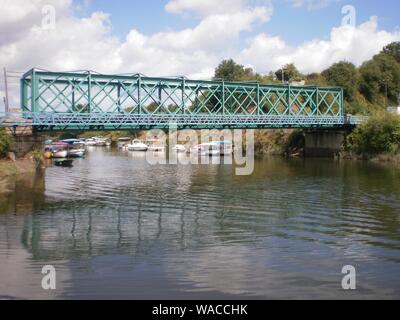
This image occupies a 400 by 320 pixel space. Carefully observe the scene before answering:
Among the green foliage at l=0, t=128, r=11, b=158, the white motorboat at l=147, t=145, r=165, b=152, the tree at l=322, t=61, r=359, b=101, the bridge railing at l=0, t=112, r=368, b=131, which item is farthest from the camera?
the white motorboat at l=147, t=145, r=165, b=152

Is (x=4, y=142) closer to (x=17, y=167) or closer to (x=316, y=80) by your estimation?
(x=17, y=167)

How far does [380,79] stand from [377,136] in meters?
48.6

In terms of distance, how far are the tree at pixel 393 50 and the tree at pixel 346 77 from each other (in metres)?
23.0

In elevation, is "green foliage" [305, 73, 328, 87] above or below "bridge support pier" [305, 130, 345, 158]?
above

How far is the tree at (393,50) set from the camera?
466ft

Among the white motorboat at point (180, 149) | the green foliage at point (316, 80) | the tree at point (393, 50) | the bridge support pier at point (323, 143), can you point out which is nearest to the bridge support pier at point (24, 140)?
the bridge support pier at point (323, 143)

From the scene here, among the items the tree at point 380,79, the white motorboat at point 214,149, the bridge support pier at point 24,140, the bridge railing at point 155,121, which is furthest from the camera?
the tree at point 380,79

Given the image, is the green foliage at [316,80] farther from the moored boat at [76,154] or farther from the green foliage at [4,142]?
the green foliage at [4,142]

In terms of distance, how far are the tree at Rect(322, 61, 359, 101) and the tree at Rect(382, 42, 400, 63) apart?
22957 mm

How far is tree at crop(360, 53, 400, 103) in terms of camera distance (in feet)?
407

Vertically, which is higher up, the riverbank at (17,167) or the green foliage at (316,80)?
the green foliage at (316,80)

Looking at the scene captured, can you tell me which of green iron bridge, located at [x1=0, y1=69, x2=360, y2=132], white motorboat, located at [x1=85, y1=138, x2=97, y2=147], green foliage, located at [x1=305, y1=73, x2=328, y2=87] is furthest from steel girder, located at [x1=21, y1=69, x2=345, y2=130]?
white motorboat, located at [x1=85, y1=138, x2=97, y2=147]

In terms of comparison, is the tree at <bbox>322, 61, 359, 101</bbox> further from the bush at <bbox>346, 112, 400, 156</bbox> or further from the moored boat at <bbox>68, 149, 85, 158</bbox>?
the moored boat at <bbox>68, 149, 85, 158</bbox>
